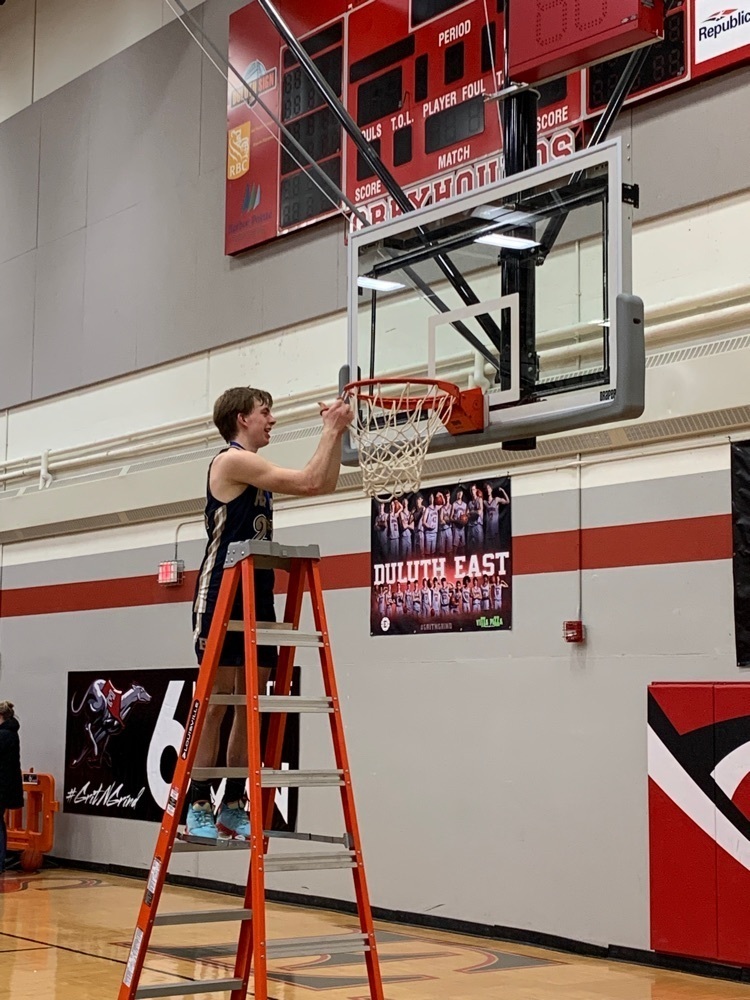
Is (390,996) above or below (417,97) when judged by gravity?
below

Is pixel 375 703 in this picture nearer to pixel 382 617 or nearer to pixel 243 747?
pixel 382 617

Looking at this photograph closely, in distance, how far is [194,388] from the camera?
1286cm

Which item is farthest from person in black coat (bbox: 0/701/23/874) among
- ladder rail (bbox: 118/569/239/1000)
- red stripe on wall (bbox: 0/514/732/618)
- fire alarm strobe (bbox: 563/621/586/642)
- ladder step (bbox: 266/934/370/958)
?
ladder step (bbox: 266/934/370/958)

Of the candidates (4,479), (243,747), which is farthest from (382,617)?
(4,479)

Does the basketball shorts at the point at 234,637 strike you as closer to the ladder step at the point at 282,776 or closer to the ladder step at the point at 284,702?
the ladder step at the point at 284,702

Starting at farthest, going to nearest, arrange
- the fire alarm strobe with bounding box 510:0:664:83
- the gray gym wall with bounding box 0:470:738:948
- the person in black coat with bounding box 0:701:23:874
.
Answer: the person in black coat with bounding box 0:701:23:874
the gray gym wall with bounding box 0:470:738:948
the fire alarm strobe with bounding box 510:0:664:83

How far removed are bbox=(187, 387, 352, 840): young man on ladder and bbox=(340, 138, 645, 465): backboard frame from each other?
124cm

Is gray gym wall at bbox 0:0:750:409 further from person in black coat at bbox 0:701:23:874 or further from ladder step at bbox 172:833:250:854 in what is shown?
ladder step at bbox 172:833:250:854

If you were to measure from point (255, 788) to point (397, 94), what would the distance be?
6.98m

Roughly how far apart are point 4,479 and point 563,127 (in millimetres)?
8432

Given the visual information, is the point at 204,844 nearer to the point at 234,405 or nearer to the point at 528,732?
the point at 234,405

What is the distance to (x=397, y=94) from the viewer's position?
Result: 10750mm

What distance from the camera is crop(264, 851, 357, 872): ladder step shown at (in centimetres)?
539

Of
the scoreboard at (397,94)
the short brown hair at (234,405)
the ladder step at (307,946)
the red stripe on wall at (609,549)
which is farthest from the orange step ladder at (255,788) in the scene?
the scoreboard at (397,94)
